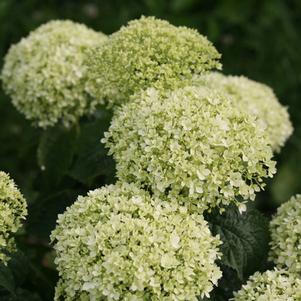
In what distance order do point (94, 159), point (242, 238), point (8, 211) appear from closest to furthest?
point (8, 211) < point (242, 238) < point (94, 159)

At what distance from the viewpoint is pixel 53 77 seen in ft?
11.1

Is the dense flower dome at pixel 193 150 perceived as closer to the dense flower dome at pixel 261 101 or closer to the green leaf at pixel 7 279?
the green leaf at pixel 7 279

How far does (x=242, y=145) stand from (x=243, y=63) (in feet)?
11.4

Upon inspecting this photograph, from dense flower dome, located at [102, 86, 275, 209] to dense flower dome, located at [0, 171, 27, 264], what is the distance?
1.09 ft

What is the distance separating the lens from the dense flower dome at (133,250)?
2.29 metres

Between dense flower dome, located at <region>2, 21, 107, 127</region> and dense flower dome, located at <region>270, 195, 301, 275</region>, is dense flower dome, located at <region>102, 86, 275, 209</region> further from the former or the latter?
dense flower dome, located at <region>2, 21, 107, 127</region>

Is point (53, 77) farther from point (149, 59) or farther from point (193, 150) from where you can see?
point (193, 150)

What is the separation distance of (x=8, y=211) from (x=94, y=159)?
68 cm

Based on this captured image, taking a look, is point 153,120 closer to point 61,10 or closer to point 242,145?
point 242,145

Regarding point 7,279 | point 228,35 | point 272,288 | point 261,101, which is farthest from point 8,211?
point 228,35

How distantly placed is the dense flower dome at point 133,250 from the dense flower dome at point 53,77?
0.89 meters

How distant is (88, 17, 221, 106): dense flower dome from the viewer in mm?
2791

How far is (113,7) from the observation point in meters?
6.28

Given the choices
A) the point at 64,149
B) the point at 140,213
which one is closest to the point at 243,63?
the point at 64,149
